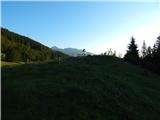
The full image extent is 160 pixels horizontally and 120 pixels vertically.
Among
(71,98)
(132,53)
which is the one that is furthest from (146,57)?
(71,98)

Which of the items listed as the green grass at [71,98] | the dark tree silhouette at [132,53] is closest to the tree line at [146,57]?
the dark tree silhouette at [132,53]

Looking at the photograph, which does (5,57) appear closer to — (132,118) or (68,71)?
(68,71)

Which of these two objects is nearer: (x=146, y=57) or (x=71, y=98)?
(x=71, y=98)

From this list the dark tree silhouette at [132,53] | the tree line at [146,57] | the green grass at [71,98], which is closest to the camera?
the green grass at [71,98]

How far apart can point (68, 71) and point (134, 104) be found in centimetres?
1055

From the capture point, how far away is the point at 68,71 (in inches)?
1252

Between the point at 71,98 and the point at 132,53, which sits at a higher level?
the point at 132,53

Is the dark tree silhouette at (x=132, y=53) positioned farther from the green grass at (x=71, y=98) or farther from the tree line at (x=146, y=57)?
the green grass at (x=71, y=98)

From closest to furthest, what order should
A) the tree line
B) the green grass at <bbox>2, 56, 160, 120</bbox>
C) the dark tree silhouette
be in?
1. the green grass at <bbox>2, 56, 160, 120</bbox>
2. the tree line
3. the dark tree silhouette

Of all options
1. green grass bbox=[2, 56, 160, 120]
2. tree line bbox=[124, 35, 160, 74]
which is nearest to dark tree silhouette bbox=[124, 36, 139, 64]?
tree line bbox=[124, 35, 160, 74]

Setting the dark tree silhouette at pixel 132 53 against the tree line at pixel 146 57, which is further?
the dark tree silhouette at pixel 132 53

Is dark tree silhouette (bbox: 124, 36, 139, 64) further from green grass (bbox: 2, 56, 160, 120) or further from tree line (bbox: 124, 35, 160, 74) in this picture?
green grass (bbox: 2, 56, 160, 120)

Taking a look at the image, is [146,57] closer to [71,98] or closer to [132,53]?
[132,53]

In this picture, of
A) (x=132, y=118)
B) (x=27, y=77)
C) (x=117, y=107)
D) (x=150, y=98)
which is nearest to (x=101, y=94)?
(x=117, y=107)
